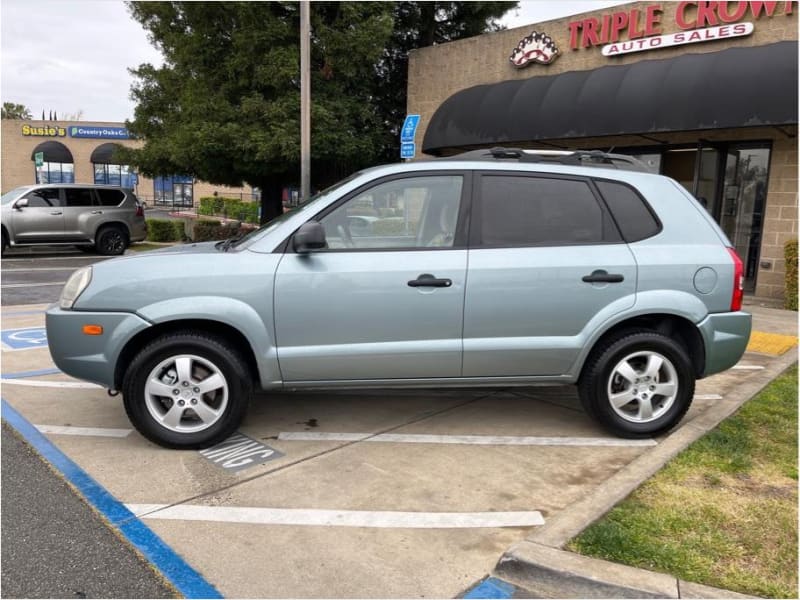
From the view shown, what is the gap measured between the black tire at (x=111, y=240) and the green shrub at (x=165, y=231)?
15.1 feet

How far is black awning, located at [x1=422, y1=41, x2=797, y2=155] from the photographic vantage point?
30.9ft

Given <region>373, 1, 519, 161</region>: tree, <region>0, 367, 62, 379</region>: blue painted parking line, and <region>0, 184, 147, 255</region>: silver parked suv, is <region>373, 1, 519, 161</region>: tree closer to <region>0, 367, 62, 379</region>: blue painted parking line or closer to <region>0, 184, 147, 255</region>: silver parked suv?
<region>0, 184, 147, 255</region>: silver parked suv

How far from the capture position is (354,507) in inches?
138

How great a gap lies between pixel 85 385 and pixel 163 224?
17642 mm

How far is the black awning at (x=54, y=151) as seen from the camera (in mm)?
44581

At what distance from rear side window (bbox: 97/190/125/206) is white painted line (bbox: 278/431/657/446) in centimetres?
1494

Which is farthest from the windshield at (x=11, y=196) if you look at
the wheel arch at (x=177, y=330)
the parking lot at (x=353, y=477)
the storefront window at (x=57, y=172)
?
the storefront window at (x=57, y=172)

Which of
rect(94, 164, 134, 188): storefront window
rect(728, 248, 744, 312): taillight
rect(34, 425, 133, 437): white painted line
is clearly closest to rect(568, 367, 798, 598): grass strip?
rect(728, 248, 744, 312): taillight

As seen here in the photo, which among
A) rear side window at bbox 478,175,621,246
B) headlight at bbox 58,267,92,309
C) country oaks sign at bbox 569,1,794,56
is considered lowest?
headlight at bbox 58,267,92,309

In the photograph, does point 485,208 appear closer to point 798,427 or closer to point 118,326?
point 118,326

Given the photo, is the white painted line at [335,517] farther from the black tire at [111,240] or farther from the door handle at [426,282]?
the black tire at [111,240]

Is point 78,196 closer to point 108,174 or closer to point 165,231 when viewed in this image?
point 165,231

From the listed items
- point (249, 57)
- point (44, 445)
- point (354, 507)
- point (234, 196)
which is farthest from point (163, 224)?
point (234, 196)

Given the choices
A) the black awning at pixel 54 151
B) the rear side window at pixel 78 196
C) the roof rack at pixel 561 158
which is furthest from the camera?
the black awning at pixel 54 151
